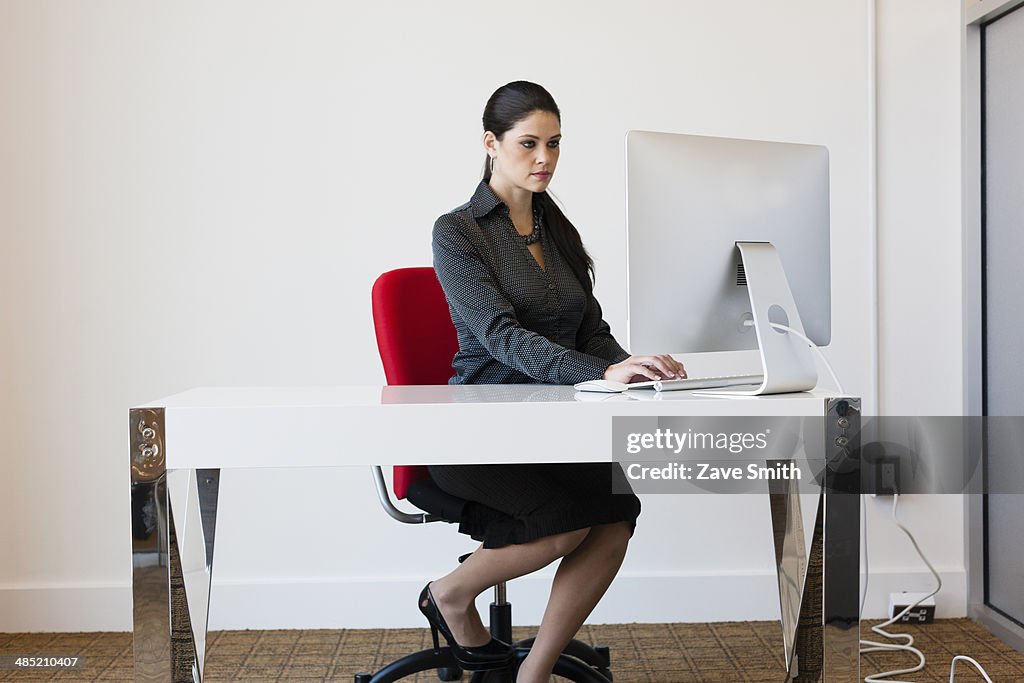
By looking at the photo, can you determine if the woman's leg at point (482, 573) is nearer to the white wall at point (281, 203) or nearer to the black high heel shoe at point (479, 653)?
the black high heel shoe at point (479, 653)

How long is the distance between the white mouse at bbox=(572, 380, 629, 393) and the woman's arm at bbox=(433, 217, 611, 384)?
0.12 m

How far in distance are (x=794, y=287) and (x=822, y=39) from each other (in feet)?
4.95

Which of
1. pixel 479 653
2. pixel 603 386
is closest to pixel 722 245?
pixel 603 386

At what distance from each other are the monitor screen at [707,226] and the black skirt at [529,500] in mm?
354

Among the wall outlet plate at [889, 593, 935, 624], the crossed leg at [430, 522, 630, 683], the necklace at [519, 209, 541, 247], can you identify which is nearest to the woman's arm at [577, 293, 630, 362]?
the necklace at [519, 209, 541, 247]

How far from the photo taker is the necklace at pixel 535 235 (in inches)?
84.7

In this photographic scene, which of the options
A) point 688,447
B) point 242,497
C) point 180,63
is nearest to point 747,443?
point 688,447

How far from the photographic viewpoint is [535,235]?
7.12ft

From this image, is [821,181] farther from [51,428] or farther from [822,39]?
[51,428]

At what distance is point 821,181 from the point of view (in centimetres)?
180

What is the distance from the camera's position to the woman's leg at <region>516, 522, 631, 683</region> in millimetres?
1853

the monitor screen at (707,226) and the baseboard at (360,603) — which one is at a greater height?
the monitor screen at (707,226)

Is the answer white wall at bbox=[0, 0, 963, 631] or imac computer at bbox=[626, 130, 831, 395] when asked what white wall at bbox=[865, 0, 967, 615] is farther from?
imac computer at bbox=[626, 130, 831, 395]

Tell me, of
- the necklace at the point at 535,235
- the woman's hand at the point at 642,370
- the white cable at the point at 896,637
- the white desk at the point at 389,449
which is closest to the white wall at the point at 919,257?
the white cable at the point at 896,637
